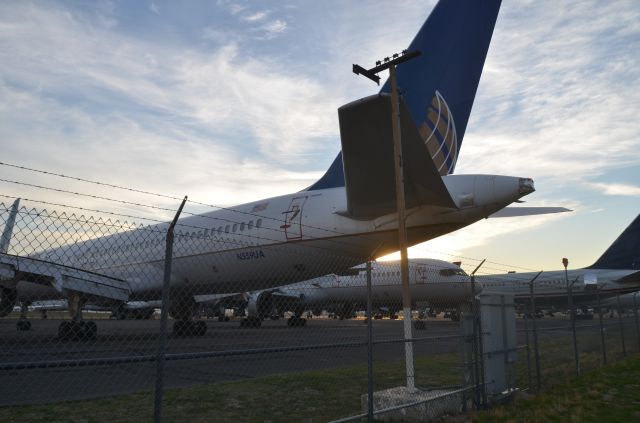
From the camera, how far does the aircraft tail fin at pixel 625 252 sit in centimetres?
4212

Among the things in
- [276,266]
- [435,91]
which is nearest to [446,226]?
[435,91]

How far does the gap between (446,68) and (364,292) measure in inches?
935

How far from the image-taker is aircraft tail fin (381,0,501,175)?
45.7ft

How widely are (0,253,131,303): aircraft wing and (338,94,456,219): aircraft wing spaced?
6986 millimetres

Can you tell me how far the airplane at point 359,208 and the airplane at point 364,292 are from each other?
10595 millimetres

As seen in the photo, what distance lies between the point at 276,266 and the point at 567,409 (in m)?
9.45

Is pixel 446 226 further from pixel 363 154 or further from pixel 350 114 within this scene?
pixel 350 114

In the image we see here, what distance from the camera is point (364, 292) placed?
35.8 meters

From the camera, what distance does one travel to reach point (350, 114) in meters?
7.50

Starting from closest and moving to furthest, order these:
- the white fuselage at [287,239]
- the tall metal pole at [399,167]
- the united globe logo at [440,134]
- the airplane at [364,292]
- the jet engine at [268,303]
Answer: the tall metal pole at [399,167], the white fuselage at [287,239], the united globe logo at [440,134], the jet engine at [268,303], the airplane at [364,292]

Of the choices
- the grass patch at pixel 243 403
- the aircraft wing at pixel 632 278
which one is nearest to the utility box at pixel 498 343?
the grass patch at pixel 243 403

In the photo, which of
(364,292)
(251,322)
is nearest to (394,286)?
(364,292)

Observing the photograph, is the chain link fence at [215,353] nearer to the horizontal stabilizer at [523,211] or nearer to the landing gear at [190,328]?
the landing gear at [190,328]

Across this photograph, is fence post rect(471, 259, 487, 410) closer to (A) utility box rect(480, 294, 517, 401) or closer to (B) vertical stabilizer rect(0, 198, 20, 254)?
(A) utility box rect(480, 294, 517, 401)
